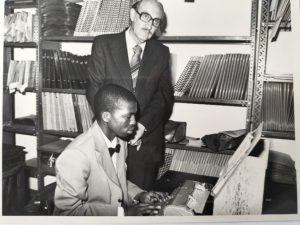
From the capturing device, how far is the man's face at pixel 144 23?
1741 millimetres

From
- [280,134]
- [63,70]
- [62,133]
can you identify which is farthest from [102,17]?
[280,134]

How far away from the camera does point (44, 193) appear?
182 cm

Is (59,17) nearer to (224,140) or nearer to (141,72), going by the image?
(141,72)

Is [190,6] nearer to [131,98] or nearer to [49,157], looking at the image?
[131,98]

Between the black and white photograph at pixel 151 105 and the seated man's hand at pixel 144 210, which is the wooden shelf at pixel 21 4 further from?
the seated man's hand at pixel 144 210

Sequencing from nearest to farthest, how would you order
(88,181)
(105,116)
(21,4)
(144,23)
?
1. (88,181)
2. (105,116)
3. (144,23)
4. (21,4)

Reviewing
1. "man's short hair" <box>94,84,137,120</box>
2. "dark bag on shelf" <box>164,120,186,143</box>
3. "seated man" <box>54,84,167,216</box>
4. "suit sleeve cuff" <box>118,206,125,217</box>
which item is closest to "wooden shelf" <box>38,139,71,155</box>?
"seated man" <box>54,84,167,216</box>

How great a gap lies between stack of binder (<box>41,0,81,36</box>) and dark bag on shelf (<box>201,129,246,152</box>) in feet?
3.60

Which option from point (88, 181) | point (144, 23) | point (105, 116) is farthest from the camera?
point (144, 23)

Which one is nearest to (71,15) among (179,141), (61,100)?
(61,100)

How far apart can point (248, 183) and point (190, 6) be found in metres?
1.09

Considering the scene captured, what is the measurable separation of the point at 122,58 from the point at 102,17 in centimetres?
30

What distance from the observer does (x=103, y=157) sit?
5.12 feet

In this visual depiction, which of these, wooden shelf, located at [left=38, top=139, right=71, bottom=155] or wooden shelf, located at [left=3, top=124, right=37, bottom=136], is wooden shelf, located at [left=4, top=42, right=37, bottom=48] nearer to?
wooden shelf, located at [left=3, top=124, right=37, bottom=136]
